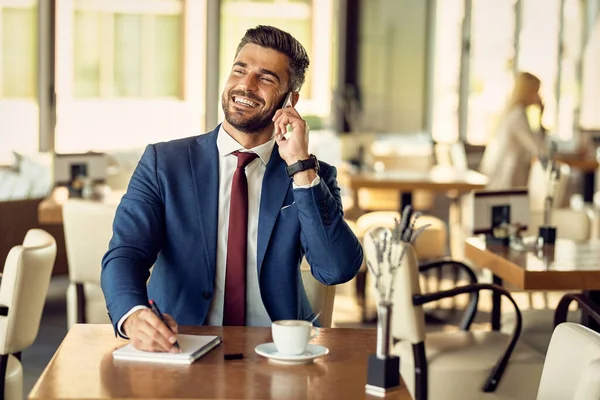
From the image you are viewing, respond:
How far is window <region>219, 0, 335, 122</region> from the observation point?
10430 mm

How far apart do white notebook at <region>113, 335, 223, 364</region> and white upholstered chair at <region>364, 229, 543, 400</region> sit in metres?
1.51

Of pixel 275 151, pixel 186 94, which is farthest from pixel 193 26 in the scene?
pixel 275 151

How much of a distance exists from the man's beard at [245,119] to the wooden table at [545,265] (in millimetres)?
1463

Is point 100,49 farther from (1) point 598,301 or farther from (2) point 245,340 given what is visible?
(2) point 245,340

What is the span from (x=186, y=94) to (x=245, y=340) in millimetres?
7994

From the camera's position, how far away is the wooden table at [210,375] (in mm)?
1919

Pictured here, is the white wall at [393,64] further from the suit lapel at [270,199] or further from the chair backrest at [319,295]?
the suit lapel at [270,199]

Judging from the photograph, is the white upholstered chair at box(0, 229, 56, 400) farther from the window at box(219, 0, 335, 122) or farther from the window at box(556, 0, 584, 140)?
the window at box(556, 0, 584, 140)

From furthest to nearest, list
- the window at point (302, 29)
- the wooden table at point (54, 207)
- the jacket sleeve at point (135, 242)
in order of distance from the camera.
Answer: the window at point (302, 29), the wooden table at point (54, 207), the jacket sleeve at point (135, 242)

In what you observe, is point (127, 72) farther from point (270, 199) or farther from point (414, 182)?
point (270, 199)

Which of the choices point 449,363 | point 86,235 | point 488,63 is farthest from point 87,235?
point 488,63

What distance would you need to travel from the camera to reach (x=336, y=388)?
6.56 ft

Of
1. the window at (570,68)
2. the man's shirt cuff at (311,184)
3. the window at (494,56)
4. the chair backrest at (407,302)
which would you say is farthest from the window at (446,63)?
the man's shirt cuff at (311,184)

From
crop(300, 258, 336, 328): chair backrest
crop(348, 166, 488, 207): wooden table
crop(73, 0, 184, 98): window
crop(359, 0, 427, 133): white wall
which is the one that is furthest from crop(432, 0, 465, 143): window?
crop(300, 258, 336, 328): chair backrest
